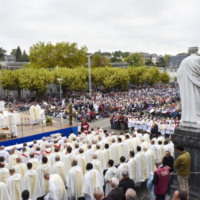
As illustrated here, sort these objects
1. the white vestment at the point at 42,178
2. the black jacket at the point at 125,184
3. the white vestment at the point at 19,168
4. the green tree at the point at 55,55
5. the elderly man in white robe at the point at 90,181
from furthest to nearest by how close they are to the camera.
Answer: the green tree at the point at 55,55, the white vestment at the point at 19,168, the white vestment at the point at 42,178, the elderly man in white robe at the point at 90,181, the black jacket at the point at 125,184

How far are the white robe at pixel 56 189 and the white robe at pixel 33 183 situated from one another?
0.84 metres

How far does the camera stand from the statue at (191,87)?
5617mm

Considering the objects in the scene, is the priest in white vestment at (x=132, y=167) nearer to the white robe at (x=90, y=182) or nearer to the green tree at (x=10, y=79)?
the white robe at (x=90, y=182)

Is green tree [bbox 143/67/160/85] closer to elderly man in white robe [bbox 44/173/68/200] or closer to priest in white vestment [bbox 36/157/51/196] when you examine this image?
priest in white vestment [bbox 36/157/51/196]

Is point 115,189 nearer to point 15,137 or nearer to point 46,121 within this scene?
point 15,137

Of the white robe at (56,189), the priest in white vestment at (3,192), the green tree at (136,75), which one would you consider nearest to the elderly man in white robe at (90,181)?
the white robe at (56,189)

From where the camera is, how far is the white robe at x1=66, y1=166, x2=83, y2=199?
263 inches

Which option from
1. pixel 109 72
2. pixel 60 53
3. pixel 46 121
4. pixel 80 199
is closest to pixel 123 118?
pixel 46 121

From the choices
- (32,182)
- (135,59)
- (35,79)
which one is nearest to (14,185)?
(32,182)

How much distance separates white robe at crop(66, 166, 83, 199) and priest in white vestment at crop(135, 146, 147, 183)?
228cm

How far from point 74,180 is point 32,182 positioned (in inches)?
50.4

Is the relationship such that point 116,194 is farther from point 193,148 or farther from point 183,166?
point 193,148

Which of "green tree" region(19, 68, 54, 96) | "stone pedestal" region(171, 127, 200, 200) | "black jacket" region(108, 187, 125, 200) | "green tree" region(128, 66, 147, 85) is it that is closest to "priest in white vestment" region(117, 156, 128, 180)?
"stone pedestal" region(171, 127, 200, 200)

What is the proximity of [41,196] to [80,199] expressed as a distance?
4.07 ft
